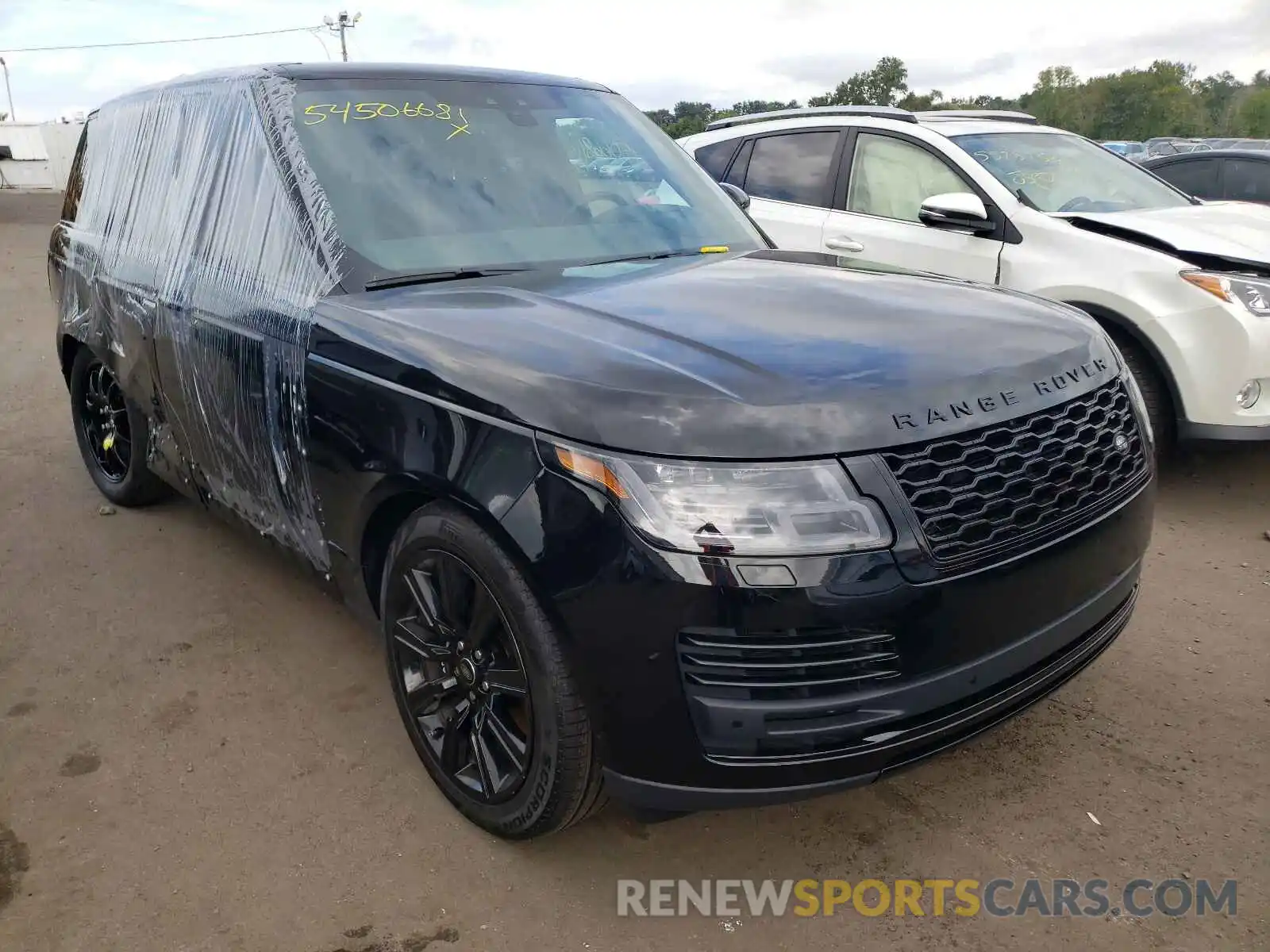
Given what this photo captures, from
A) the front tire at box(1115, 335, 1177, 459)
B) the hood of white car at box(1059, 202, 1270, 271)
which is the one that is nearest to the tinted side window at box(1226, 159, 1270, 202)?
the hood of white car at box(1059, 202, 1270, 271)

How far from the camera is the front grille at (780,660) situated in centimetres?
179

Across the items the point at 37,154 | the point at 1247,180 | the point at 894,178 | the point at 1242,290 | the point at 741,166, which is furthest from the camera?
the point at 37,154

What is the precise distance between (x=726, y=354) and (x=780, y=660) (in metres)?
0.64

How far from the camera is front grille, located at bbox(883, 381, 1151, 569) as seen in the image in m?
1.86

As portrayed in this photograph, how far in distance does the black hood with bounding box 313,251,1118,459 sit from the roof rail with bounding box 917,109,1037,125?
148 inches

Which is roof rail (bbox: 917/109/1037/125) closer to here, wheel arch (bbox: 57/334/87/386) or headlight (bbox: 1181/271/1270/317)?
headlight (bbox: 1181/271/1270/317)

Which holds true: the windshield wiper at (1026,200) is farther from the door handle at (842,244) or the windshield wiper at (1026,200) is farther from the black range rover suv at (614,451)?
the black range rover suv at (614,451)

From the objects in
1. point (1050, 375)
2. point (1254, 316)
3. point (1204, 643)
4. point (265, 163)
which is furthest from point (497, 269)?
point (1254, 316)

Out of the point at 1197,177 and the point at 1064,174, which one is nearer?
the point at 1064,174

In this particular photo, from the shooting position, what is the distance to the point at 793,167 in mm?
6129

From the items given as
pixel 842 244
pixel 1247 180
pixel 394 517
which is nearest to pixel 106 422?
pixel 394 517

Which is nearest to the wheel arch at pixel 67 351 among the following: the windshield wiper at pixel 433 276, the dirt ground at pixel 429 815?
the dirt ground at pixel 429 815

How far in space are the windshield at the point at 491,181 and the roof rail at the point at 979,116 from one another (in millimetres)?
3091

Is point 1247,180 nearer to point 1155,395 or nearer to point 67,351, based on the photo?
point 1155,395
